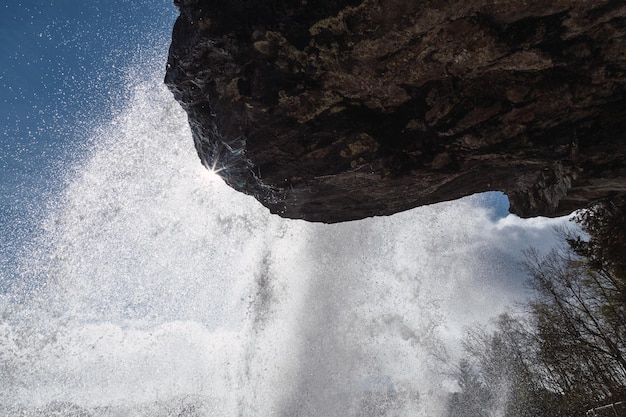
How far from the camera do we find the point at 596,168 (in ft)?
18.3

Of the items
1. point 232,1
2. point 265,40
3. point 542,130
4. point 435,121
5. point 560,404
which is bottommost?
point 560,404

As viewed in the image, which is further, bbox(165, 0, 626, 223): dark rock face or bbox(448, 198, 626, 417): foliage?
bbox(448, 198, 626, 417): foliage

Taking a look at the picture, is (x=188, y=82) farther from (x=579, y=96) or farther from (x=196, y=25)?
(x=579, y=96)

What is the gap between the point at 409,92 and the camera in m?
5.27

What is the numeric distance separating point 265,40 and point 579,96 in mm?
4434

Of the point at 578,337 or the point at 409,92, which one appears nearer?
the point at 409,92

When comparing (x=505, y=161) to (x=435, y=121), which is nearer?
(x=435, y=121)

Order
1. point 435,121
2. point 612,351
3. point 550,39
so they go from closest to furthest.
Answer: point 550,39 < point 435,121 < point 612,351

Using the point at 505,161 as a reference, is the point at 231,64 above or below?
above

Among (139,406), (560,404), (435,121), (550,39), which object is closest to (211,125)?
(435,121)

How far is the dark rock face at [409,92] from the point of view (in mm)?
4164

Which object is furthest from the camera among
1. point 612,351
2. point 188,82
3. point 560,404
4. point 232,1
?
point 560,404

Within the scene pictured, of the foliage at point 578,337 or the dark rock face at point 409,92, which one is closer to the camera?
the dark rock face at point 409,92

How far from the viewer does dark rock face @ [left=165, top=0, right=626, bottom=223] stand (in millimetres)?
4164
